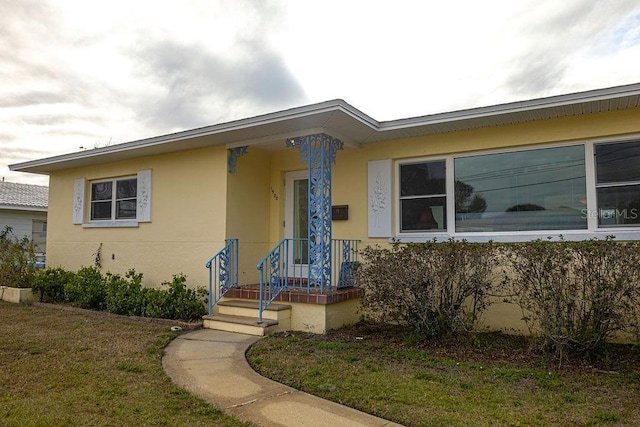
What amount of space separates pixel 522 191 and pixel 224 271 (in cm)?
475

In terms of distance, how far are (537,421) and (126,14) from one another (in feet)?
29.1

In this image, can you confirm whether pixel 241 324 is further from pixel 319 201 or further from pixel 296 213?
pixel 296 213

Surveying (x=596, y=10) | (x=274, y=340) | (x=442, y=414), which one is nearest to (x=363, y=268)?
(x=274, y=340)

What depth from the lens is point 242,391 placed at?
12.8 feet

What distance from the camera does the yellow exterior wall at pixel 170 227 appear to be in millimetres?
7820

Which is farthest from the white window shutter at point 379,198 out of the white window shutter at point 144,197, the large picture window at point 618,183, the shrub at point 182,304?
the white window shutter at point 144,197

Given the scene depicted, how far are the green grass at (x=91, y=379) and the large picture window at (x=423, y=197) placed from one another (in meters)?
3.94

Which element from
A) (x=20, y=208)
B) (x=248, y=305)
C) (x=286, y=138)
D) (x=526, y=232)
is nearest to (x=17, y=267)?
(x=248, y=305)

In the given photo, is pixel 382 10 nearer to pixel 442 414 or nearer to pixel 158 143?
pixel 158 143

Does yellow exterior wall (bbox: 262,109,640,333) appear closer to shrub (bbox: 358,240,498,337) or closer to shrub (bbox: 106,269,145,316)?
shrub (bbox: 358,240,498,337)

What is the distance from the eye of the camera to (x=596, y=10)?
25.4ft

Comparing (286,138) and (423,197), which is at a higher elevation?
(286,138)

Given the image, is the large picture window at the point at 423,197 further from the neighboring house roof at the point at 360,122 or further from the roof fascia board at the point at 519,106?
the roof fascia board at the point at 519,106

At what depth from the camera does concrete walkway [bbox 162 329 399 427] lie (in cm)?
330
